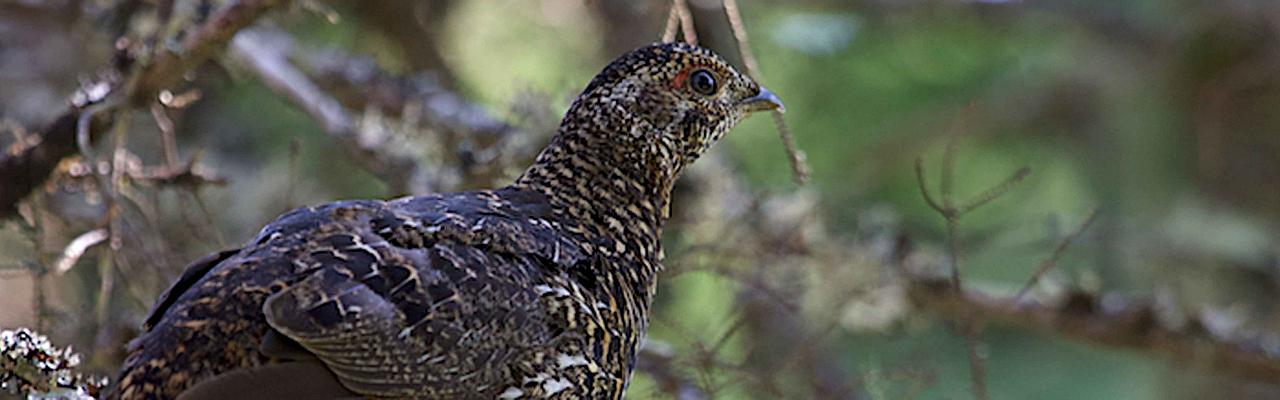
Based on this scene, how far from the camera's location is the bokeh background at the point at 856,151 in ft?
18.7

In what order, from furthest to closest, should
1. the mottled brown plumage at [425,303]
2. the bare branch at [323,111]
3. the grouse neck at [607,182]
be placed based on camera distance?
the bare branch at [323,111] → the grouse neck at [607,182] → the mottled brown plumage at [425,303]

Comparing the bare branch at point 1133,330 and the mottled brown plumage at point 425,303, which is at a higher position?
the mottled brown plumage at point 425,303

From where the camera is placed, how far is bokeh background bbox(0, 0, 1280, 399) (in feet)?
18.7

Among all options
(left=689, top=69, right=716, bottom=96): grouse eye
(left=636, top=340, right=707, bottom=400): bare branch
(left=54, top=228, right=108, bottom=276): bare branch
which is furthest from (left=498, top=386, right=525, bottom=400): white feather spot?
(left=636, top=340, right=707, bottom=400): bare branch

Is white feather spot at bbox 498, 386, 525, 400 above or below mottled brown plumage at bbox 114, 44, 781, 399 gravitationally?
below

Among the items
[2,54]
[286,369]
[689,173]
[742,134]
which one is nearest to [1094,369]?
[742,134]

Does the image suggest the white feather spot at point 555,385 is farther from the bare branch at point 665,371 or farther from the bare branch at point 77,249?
the bare branch at point 665,371

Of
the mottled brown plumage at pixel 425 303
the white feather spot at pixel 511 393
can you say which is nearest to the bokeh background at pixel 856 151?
the mottled brown plumage at pixel 425 303

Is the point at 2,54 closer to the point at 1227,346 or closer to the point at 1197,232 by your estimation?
the point at 1227,346

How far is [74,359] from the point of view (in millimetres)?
2629

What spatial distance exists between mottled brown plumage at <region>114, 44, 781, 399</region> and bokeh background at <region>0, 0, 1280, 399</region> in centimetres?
125

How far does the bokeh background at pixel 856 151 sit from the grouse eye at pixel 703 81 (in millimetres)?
1077

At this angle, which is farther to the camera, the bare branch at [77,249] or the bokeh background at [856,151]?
the bokeh background at [856,151]

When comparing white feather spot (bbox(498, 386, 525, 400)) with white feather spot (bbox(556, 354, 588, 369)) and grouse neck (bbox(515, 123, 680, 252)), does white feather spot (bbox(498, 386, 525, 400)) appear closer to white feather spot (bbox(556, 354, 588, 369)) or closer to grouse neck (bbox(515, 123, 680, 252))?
white feather spot (bbox(556, 354, 588, 369))
